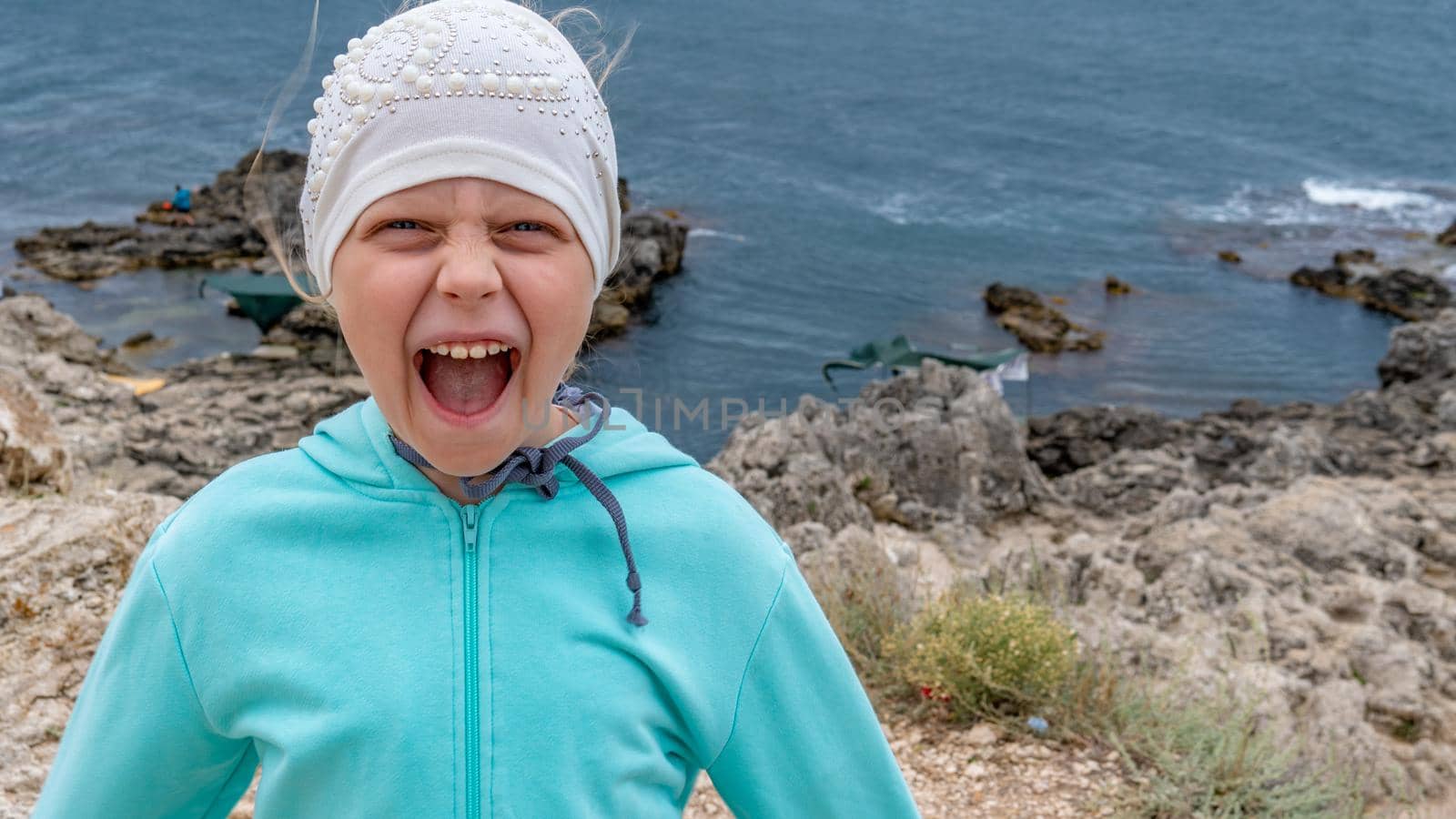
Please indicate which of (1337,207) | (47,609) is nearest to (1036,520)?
(47,609)

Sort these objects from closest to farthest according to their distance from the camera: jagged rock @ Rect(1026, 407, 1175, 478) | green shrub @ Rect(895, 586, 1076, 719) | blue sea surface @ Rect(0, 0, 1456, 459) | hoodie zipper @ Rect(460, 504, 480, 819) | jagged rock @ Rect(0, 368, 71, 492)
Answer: hoodie zipper @ Rect(460, 504, 480, 819) → green shrub @ Rect(895, 586, 1076, 719) → jagged rock @ Rect(0, 368, 71, 492) → jagged rock @ Rect(1026, 407, 1175, 478) → blue sea surface @ Rect(0, 0, 1456, 459)

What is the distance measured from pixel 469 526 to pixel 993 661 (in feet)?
9.99

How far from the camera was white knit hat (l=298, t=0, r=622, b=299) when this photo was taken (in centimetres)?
140

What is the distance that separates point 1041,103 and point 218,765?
155ft

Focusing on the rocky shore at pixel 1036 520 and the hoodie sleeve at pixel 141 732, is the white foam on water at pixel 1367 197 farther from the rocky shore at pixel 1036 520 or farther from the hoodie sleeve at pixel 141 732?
the hoodie sleeve at pixel 141 732

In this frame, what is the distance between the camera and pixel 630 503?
5.27ft

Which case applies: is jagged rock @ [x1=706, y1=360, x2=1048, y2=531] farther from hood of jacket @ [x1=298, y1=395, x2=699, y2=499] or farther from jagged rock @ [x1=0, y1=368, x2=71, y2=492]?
hood of jacket @ [x1=298, y1=395, x2=699, y2=499]

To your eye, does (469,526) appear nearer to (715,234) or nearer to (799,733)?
(799,733)

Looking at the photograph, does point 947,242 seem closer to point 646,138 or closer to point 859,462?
point 646,138

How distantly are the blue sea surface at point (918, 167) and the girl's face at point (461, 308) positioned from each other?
11.7 meters

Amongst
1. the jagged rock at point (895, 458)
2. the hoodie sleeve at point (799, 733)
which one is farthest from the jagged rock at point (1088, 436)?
the hoodie sleeve at point (799, 733)

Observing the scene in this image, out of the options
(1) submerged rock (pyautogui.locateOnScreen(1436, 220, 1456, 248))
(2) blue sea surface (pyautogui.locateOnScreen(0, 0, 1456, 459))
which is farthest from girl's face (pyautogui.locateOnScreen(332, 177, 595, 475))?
(1) submerged rock (pyautogui.locateOnScreen(1436, 220, 1456, 248))

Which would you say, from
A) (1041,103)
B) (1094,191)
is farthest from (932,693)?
(1041,103)

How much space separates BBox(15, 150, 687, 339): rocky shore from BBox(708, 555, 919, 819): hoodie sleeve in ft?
69.6
